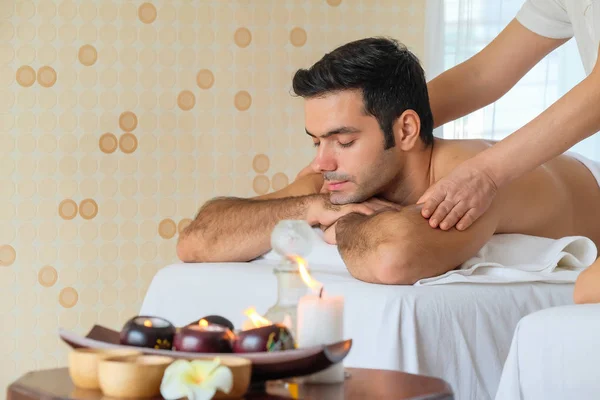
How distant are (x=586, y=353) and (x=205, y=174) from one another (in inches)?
93.7

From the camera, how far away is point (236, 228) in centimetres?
254

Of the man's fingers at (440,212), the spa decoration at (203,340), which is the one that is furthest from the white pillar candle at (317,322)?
the man's fingers at (440,212)

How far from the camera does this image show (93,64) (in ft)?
11.5

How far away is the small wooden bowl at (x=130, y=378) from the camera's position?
1090 millimetres

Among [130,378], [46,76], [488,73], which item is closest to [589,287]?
[130,378]

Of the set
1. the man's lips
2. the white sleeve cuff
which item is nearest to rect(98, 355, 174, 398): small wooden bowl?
the man's lips

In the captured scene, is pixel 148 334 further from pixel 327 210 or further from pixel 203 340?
pixel 327 210

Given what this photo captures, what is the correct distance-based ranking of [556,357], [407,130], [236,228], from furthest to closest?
[236,228] < [407,130] < [556,357]

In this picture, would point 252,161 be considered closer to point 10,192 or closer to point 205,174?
point 205,174

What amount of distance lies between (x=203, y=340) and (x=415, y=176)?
134 centimetres

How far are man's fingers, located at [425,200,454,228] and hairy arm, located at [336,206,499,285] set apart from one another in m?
0.02

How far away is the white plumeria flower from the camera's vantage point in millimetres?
1045

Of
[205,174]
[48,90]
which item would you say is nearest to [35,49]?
[48,90]

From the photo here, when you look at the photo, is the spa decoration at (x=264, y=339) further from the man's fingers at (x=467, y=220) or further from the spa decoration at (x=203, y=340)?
the man's fingers at (x=467, y=220)
